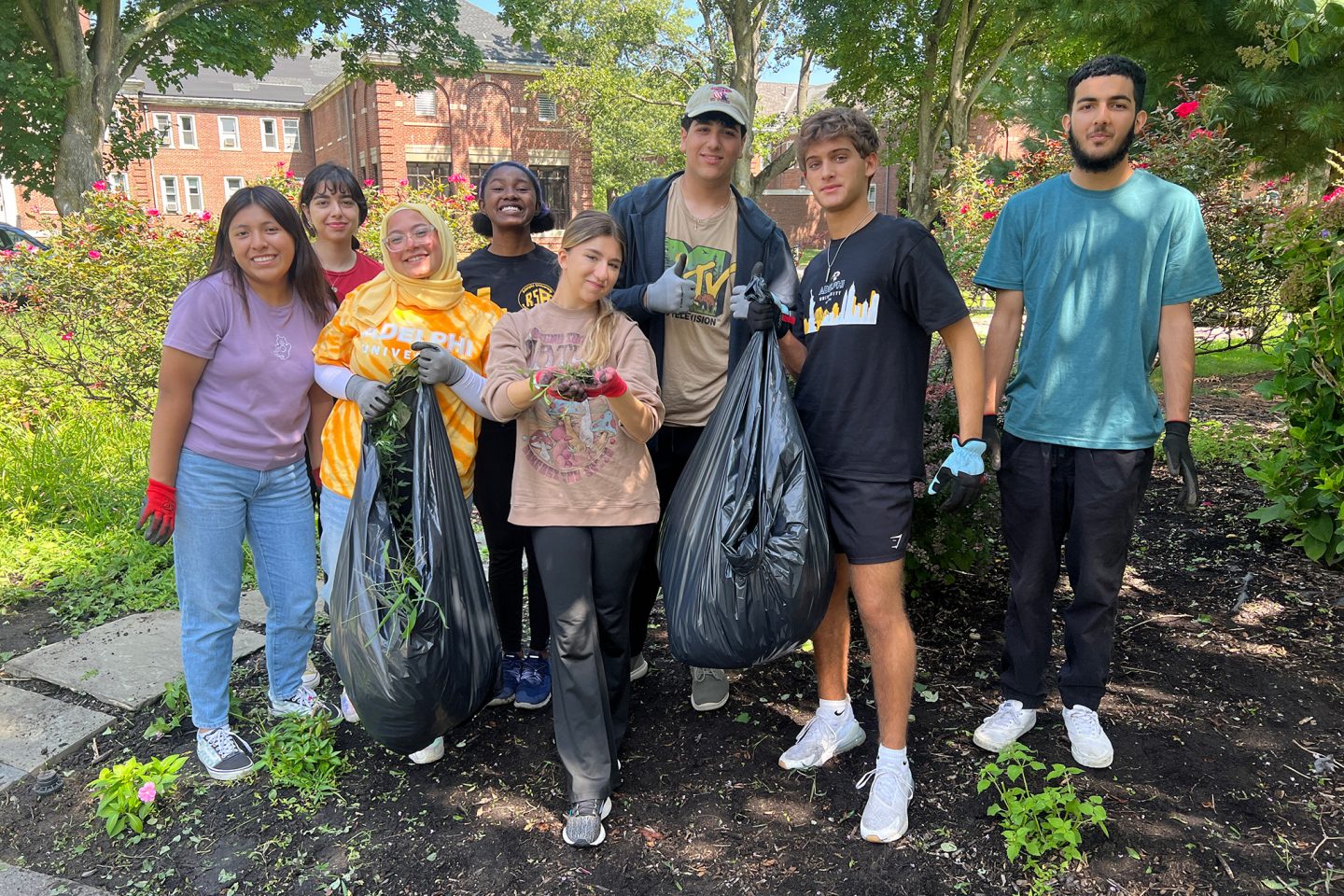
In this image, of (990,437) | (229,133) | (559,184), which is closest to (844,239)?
(990,437)

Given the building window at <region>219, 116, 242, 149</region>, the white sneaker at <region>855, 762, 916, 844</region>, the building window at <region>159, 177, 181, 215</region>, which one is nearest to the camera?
the white sneaker at <region>855, 762, 916, 844</region>

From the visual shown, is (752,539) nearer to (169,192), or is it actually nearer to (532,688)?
(532,688)

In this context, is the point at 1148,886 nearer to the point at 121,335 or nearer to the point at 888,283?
the point at 888,283

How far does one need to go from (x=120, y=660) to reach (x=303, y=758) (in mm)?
1272

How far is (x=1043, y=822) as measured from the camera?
83.5 inches

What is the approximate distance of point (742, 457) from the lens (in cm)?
218

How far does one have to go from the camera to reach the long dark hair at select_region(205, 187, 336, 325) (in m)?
2.40

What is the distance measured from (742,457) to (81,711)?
2.44 meters

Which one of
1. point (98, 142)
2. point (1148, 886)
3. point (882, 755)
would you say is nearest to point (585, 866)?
point (882, 755)

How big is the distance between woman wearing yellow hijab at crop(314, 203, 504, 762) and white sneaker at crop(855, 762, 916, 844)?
4.15ft

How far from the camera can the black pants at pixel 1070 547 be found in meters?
2.29

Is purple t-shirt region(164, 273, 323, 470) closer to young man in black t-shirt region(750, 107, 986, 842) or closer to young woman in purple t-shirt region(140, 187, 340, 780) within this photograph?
young woman in purple t-shirt region(140, 187, 340, 780)

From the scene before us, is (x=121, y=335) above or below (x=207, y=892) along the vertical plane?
above

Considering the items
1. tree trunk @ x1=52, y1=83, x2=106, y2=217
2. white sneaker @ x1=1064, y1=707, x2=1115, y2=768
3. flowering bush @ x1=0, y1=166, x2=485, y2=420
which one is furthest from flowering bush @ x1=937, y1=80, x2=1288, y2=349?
tree trunk @ x1=52, y1=83, x2=106, y2=217
